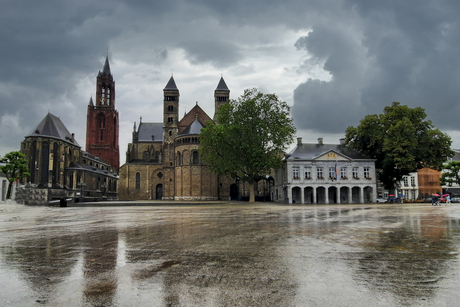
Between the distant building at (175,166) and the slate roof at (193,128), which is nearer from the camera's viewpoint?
the distant building at (175,166)

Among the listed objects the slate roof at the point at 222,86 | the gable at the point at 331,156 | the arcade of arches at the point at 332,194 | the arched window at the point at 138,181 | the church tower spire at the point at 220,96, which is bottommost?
the arcade of arches at the point at 332,194

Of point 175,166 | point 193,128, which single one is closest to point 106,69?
point 193,128

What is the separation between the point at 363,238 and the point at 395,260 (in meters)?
3.11

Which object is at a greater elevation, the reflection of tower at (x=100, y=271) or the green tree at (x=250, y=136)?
the green tree at (x=250, y=136)

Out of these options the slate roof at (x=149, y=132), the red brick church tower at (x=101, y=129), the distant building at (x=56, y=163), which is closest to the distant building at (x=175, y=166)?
the slate roof at (x=149, y=132)

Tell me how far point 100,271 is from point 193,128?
6031 centimetres

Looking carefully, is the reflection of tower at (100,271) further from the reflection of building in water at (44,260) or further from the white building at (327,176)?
the white building at (327,176)

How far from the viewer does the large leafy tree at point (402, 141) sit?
46844 mm

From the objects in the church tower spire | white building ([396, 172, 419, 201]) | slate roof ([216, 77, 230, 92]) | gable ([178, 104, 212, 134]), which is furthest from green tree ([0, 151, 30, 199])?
white building ([396, 172, 419, 201])

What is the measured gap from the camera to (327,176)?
51.9 m

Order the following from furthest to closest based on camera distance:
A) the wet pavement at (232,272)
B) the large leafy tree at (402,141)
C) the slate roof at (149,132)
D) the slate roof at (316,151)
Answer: the slate roof at (149,132) < the slate roof at (316,151) < the large leafy tree at (402,141) < the wet pavement at (232,272)

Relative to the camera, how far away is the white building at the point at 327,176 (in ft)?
169

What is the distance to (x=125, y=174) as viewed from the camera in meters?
71.9

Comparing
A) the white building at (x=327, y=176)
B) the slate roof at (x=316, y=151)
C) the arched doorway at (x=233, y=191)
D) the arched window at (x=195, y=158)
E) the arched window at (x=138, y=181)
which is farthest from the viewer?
the arched window at (x=138, y=181)
